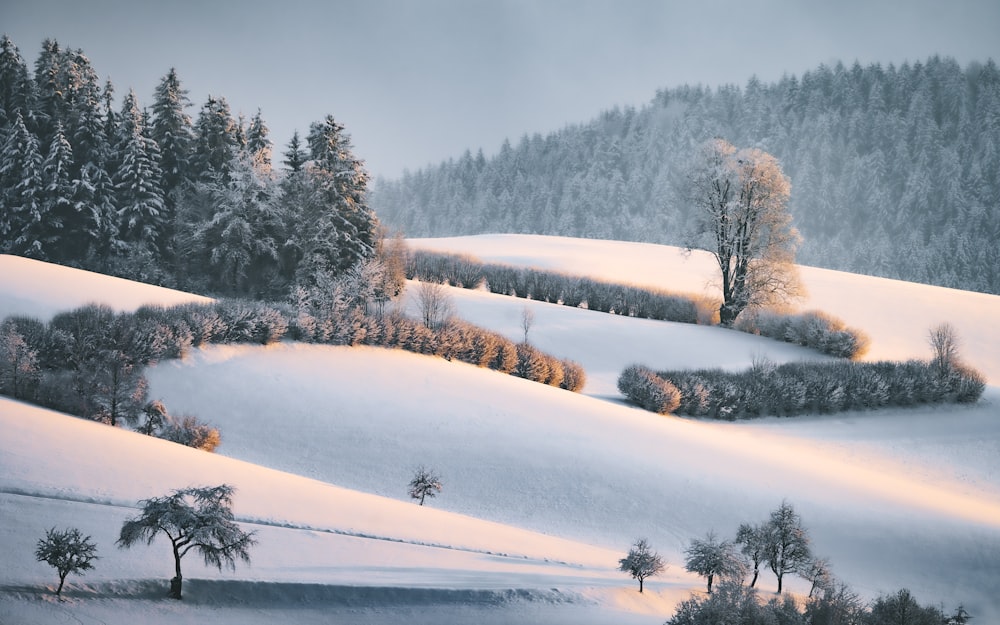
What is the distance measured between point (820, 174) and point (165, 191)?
106444mm

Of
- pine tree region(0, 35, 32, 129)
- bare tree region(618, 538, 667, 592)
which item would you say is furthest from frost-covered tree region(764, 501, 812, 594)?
pine tree region(0, 35, 32, 129)

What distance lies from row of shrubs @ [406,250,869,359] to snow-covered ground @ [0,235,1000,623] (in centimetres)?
718

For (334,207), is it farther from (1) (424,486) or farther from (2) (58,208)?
(1) (424,486)

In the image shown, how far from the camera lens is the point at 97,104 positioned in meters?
37.1

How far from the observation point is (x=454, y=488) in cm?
1403

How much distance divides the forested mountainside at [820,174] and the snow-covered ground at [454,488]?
8025 centimetres

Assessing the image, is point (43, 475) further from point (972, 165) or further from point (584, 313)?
point (972, 165)

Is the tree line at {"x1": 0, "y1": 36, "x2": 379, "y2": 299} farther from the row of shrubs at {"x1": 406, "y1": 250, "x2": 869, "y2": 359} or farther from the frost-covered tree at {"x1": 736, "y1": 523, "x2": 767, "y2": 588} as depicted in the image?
the frost-covered tree at {"x1": 736, "y1": 523, "x2": 767, "y2": 588}

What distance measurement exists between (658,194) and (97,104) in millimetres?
92607

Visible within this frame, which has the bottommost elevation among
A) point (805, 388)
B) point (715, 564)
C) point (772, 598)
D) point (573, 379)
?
point (772, 598)

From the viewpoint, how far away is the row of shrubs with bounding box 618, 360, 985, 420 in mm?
23047

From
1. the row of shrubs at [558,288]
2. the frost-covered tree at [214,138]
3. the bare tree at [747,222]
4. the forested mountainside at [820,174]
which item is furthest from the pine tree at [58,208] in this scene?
the forested mountainside at [820,174]

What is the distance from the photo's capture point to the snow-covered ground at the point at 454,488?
7.82 m

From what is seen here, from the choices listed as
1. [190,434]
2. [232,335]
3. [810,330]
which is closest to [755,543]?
[190,434]
